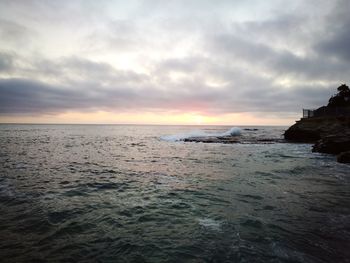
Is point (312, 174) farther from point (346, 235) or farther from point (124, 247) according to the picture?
point (124, 247)

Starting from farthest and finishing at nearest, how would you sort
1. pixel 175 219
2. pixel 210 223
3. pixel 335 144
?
1. pixel 335 144
2. pixel 175 219
3. pixel 210 223

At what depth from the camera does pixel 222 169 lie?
1861cm

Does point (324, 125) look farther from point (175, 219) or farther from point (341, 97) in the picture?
point (175, 219)

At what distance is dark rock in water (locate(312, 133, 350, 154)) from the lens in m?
26.8

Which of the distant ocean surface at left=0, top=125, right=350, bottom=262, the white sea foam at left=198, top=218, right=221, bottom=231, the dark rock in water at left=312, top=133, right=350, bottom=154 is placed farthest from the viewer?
the dark rock in water at left=312, top=133, right=350, bottom=154

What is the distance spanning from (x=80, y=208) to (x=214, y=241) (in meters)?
5.46

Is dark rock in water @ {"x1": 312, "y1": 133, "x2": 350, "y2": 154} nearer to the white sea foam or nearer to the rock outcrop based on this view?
the rock outcrop

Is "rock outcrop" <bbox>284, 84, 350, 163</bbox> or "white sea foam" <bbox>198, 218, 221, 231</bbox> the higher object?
"rock outcrop" <bbox>284, 84, 350, 163</bbox>

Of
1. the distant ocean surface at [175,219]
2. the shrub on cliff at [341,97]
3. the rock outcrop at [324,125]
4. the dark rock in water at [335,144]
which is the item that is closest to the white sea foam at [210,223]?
the distant ocean surface at [175,219]

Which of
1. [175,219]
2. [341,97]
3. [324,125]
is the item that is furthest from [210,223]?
[341,97]

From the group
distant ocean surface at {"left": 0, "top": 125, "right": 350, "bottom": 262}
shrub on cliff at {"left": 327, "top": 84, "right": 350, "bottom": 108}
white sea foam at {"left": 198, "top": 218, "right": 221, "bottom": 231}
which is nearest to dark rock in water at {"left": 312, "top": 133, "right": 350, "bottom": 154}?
distant ocean surface at {"left": 0, "top": 125, "right": 350, "bottom": 262}

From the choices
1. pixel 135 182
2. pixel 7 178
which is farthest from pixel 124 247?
pixel 7 178

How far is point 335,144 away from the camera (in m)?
27.8

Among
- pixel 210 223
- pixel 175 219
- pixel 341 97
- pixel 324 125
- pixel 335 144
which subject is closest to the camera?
pixel 210 223
